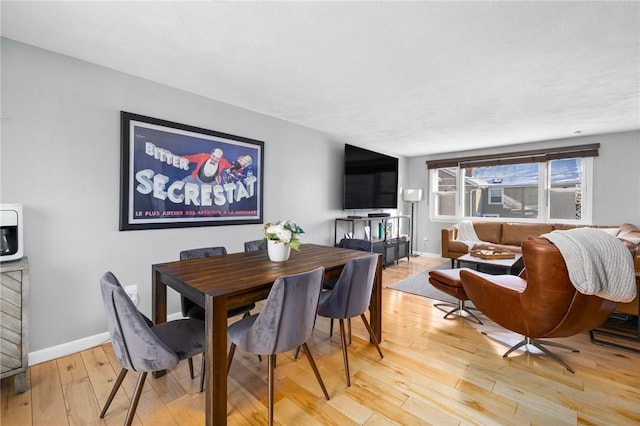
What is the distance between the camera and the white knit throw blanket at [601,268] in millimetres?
1695

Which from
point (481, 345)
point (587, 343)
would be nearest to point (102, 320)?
point (481, 345)

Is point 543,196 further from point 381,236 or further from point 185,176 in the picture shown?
point 185,176

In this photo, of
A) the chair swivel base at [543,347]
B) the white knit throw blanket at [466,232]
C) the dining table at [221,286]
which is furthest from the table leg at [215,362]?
the white knit throw blanket at [466,232]

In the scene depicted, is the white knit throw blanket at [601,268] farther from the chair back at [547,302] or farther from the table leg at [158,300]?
the table leg at [158,300]

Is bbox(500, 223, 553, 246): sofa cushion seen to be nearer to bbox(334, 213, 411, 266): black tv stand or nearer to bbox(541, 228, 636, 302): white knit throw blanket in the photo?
bbox(334, 213, 411, 266): black tv stand

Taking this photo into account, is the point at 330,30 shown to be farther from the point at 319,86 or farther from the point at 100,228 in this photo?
the point at 100,228

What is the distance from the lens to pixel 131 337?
129 cm

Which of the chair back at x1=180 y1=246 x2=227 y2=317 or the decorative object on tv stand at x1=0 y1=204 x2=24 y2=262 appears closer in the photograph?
the decorative object on tv stand at x1=0 y1=204 x2=24 y2=262

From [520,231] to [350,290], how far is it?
455 centimetres

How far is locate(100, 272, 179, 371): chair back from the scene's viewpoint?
1.26 metres

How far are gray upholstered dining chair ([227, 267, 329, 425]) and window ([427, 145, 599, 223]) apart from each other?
17.4 feet

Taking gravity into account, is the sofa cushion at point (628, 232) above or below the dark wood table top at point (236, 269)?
above

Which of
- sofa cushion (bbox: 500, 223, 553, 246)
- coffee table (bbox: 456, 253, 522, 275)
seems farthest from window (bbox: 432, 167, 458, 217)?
coffee table (bbox: 456, 253, 522, 275)

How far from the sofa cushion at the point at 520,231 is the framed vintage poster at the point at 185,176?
4442 mm
